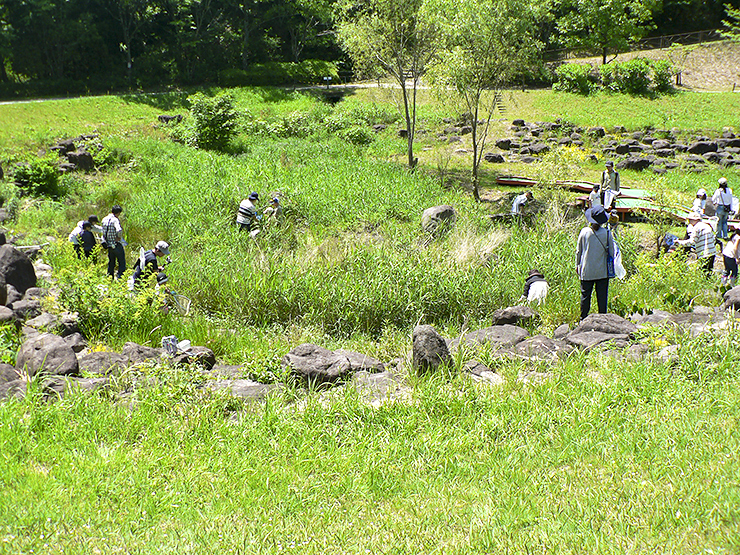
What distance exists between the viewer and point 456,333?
8773 millimetres

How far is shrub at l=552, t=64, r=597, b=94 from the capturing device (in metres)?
33.7

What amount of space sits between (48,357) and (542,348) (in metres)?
5.11

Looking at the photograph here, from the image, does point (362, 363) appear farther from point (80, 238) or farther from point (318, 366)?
point (80, 238)

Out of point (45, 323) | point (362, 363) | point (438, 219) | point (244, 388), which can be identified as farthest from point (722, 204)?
point (45, 323)

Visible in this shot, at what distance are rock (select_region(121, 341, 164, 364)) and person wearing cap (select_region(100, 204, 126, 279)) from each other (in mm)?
4212

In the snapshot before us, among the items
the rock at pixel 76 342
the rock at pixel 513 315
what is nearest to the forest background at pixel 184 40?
the rock at pixel 513 315

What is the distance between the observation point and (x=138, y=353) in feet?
22.2

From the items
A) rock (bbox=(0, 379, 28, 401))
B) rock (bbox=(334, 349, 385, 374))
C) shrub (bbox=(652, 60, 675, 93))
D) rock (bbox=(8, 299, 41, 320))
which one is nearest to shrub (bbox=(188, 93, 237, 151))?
rock (bbox=(8, 299, 41, 320))

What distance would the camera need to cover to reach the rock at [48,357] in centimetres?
604

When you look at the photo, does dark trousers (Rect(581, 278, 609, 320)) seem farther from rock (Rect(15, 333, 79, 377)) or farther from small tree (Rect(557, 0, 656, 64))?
small tree (Rect(557, 0, 656, 64))

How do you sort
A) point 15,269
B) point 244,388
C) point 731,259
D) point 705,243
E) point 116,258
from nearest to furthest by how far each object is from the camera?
point 244,388 → point 15,269 → point 731,259 → point 705,243 → point 116,258

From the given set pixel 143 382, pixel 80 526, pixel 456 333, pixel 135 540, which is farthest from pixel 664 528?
pixel 456 333

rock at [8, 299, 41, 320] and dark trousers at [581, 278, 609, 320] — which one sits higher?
rock at [8, 299, 41, 320]

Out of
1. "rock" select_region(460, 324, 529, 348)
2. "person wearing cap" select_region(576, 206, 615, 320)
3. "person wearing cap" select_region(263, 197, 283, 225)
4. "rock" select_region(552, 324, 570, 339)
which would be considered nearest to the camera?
"rock" select_region(460, 324, 529, 348)
